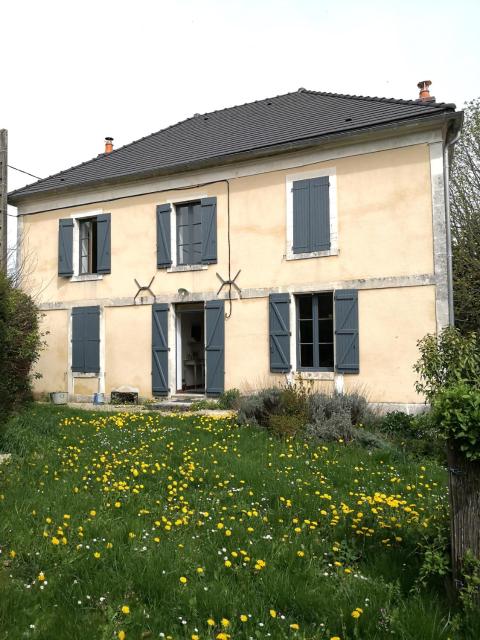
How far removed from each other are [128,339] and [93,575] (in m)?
8.87

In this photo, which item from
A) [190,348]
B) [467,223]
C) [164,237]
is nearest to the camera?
[164,237]

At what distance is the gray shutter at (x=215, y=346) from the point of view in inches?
412

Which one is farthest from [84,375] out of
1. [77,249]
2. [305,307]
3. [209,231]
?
[305,307]

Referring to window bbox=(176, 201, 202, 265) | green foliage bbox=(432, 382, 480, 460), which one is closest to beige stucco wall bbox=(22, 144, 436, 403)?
window bbox=(176, 201, 202, 265)

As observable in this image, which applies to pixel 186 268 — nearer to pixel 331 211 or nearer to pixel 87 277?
pixel 87 277

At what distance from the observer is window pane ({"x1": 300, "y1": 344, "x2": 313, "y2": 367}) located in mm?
9945

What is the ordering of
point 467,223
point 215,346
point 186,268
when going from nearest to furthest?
point 215,346
point 186,268
point 467,223

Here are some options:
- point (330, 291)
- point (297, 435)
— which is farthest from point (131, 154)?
point (297, 435)

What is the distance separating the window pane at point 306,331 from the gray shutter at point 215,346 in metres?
1.65

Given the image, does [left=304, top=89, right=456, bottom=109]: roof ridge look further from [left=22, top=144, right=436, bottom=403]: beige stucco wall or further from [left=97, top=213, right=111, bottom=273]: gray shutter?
[left=97, top=213, right=111, bottom=273]: gray shutter

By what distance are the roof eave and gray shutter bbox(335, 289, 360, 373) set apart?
9.43 feet

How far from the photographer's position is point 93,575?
2986mm

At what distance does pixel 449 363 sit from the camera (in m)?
3.91

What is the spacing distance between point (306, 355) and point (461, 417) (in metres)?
7.39
